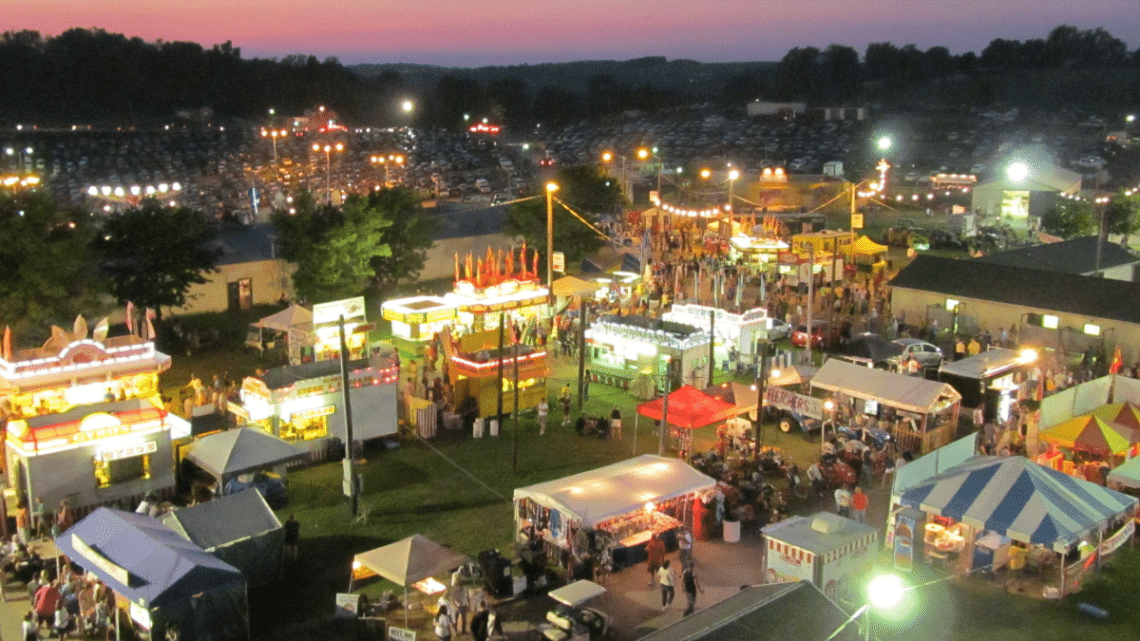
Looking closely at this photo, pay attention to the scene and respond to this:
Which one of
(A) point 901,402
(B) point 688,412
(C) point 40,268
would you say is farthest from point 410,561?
(C) point 40,268

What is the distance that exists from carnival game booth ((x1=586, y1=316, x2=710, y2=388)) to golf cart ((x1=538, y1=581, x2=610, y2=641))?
1188cm

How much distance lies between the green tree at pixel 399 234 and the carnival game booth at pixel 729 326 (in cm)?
1259

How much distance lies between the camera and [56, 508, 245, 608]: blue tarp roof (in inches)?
480

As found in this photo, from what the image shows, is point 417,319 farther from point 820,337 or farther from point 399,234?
point 820,337

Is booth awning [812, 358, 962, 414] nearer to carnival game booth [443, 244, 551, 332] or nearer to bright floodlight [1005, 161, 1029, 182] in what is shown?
carnival game booth [443, 244, 551, 332]

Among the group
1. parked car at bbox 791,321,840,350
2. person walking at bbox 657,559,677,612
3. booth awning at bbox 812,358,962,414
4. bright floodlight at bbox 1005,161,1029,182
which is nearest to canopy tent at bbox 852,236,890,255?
parked car at bbox 791,321,840,350

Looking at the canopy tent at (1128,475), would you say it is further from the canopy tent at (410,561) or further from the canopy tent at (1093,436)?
the canopy tent at (410,561)

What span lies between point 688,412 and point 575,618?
7782 millimetres

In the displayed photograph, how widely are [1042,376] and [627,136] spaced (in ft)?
376

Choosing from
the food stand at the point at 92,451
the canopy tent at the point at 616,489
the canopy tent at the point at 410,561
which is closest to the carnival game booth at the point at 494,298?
the food stand at the point at 92,451

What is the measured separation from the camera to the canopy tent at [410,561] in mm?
13000

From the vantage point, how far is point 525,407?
23344 mm

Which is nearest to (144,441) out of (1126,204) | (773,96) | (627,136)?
(1126,204)

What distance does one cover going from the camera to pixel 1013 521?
1415cm
